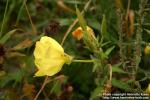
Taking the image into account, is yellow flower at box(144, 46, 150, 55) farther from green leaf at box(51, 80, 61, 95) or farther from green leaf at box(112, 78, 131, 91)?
green leaf at box(51, 80, 61, 95)

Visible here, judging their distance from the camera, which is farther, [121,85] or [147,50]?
[147,50]

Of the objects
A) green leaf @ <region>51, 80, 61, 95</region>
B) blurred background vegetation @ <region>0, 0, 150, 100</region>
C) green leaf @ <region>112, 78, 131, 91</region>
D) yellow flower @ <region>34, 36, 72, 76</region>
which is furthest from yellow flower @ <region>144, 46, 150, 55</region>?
yellow flower @ <region>34, 36, 72, 76</region>

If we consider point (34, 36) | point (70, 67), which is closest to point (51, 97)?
point (70, 67)

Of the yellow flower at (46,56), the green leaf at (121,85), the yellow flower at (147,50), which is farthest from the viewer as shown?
the yellow flower at (147,50)

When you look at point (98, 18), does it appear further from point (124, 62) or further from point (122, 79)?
point (124, 62)

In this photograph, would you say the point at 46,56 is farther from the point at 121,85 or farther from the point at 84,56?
the point at 84,56

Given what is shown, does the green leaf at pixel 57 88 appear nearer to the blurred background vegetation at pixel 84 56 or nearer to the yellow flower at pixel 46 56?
the blurred background vegetation at pixel 84 56

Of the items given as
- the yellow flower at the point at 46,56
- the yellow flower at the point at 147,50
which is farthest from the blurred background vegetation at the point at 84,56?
the yellow flower at the point at 46,56

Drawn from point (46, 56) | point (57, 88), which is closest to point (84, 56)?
point (57, 88)
